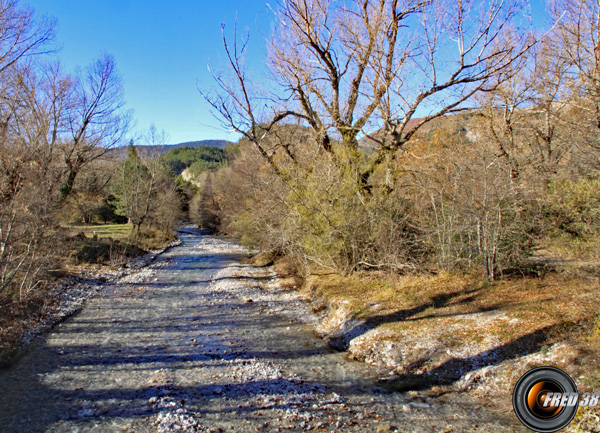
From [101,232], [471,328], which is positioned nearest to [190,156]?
[101,232]

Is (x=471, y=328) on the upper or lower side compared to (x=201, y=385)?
upper

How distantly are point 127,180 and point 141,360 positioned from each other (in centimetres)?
3592

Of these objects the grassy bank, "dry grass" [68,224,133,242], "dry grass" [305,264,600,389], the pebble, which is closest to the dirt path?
the pebble

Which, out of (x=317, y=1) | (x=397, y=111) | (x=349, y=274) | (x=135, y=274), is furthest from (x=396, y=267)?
(x=135, y=274)

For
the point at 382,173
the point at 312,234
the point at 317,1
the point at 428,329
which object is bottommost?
the point at 428,329

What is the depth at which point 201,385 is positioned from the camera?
6.55 meters

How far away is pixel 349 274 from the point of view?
44.0ft

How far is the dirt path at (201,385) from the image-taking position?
5289mm

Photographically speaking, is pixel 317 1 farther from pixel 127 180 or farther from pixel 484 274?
pixel 127 180

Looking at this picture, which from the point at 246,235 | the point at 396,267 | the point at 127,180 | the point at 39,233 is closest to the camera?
the point at 39,233

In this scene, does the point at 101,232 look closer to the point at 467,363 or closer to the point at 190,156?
the point at 467,363

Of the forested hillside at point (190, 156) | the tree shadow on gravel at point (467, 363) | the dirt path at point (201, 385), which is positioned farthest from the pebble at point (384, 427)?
the forested hillside at point (190, 156)

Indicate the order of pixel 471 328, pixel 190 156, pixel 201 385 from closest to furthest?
pixel 201 385 < pixel 471 328 < pixel 190 156

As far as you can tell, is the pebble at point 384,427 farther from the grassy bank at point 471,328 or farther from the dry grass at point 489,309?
the dry grass at point 489,309
